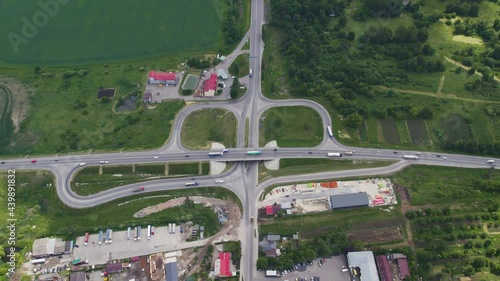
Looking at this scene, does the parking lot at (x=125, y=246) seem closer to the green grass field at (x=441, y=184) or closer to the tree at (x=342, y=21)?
the green grass field at (x=441, y=184)

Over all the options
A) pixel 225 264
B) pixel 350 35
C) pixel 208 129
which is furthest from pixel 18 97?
pixel 350 35

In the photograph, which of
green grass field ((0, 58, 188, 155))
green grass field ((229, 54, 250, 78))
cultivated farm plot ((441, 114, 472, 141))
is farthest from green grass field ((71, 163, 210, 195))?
cultivated farm plot ((441, 114, 472, 141))

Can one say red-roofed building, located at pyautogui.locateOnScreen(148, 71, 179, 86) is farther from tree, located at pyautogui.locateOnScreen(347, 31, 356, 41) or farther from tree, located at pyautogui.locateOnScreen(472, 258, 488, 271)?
tree, located at pyautogui.locateOnScreen(472, 258, 488, 271)

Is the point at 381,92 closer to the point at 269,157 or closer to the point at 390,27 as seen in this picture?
the point at 390,27

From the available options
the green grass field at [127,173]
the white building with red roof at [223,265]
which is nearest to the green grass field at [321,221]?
the white building with red roof at [223,265]

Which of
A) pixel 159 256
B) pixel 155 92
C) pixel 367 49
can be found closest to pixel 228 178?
pixel 159 256
